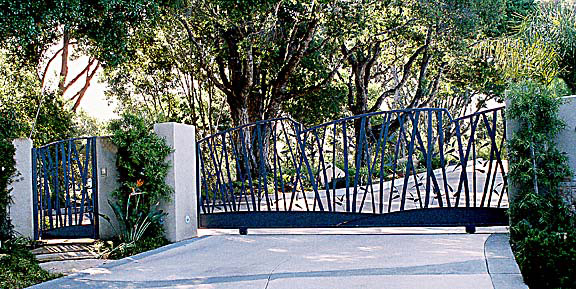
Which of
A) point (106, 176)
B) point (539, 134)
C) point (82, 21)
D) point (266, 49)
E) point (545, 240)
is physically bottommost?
point (545, 240)

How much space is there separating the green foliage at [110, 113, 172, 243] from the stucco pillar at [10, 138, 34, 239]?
102 inches

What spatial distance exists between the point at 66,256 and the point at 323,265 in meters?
4.39

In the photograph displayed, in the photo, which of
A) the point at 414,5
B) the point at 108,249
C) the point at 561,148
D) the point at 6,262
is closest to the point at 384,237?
the point at 561,148

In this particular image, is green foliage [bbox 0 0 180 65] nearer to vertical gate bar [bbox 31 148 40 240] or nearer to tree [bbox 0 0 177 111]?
tree [bbox 0 0 177 111]

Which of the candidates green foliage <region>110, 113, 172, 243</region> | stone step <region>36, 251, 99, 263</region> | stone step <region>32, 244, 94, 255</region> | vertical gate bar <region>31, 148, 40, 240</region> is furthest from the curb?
vertical gate bar <region>31, 148, 40, 240</region>

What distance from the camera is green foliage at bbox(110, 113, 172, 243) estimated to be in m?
9.03

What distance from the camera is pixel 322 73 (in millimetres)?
20094

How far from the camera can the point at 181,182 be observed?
958 cm

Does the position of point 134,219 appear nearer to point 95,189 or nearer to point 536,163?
point 95,189

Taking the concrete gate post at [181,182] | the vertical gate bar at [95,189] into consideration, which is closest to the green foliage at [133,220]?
the concrete gate post at [181,182]

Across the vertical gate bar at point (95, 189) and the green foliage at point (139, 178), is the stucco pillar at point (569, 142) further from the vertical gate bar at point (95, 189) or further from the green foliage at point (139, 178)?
the vertical gate bar at point (95, 189)

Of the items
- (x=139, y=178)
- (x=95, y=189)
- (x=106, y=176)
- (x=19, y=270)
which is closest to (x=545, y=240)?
(x=139, y=178)

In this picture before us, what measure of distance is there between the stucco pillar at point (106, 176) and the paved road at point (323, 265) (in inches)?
59.5

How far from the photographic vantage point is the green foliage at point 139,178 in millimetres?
9031
